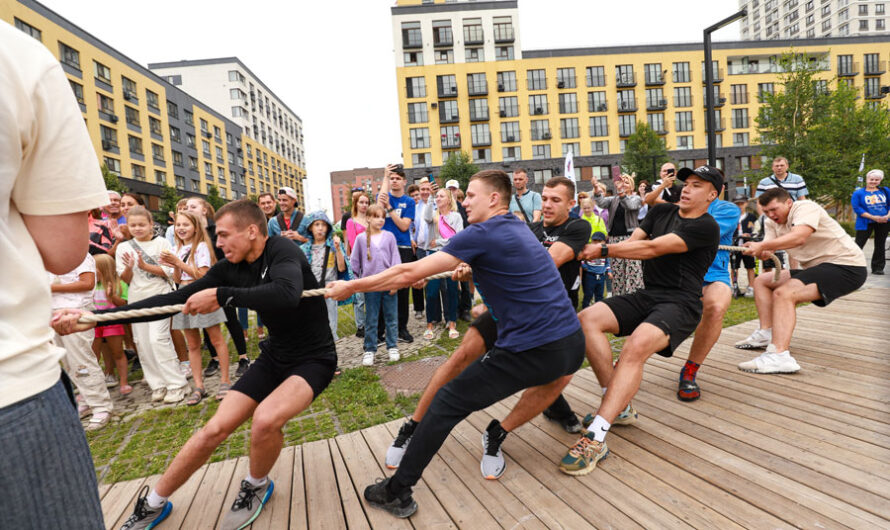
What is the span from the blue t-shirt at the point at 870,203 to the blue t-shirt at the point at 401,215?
9584mm

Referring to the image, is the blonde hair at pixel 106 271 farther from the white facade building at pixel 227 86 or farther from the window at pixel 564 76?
the white facade building at pixel 227 86

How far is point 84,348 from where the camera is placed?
4730 mm

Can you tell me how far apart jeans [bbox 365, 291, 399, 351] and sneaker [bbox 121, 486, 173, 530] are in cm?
344

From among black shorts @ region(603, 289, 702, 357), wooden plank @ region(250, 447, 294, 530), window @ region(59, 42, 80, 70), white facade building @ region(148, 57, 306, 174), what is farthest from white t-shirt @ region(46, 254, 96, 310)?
white facade building @ region(148, 57, 306, 174)

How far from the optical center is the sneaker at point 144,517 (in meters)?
2.69

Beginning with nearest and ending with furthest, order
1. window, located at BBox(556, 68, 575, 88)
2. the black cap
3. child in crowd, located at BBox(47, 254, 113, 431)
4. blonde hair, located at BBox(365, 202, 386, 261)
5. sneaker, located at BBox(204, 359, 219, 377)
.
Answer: the black cap
child in crowd, located at BBox(47, 254, 113, 431)
sneaker, located at BBox(204, 359, 219, 377)
blonde hair, located at BBox(365, 202, 386, 261)
window, located at BBox(556, 68, 575, 88)

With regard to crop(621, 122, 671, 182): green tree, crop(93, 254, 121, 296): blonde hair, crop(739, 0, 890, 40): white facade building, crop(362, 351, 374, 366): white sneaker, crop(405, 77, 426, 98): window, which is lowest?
crop(362, 351, 374, 366): white sneaker

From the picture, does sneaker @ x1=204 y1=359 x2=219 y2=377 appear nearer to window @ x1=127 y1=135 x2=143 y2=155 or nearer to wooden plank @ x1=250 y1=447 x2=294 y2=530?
wooden plank @ x1=250 y1=447 x2=294 y2=530

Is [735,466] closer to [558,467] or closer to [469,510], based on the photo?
[558,467]

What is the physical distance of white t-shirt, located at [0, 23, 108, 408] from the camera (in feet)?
2.88

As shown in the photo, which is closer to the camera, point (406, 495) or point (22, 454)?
point (22, 454)

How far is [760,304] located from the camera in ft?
17.1

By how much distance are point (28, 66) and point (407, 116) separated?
48668 millimetres

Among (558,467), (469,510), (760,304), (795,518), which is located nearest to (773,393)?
(760,304)
